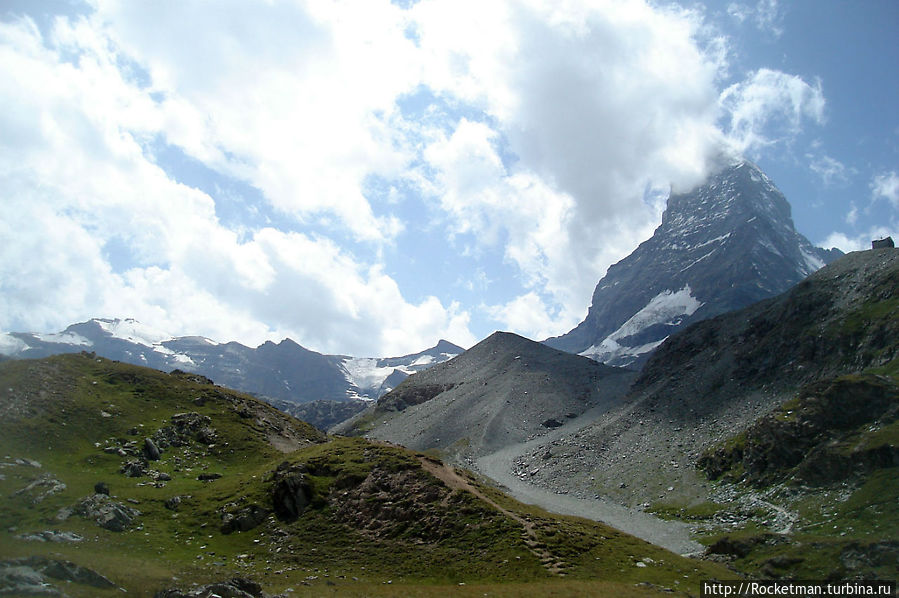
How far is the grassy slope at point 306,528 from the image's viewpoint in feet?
128

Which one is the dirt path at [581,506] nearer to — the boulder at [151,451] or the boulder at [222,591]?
the boulder at [222,591]

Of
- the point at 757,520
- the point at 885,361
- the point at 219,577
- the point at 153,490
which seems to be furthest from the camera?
the point at 885,361

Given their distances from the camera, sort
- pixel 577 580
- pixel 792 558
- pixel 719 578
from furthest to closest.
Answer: pixel 792 558, pixel 719 578, pixel 577 580

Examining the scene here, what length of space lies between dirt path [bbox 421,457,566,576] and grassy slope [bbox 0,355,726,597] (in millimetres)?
630

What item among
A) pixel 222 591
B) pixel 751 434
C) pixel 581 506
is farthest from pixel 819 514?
pixel 222 591

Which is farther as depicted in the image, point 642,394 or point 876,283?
point 642,394

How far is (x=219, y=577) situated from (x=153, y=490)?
93.7 ft

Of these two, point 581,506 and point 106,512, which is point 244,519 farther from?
point 581,506

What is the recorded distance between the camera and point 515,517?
49.6 m

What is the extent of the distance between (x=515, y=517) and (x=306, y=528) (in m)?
20.5

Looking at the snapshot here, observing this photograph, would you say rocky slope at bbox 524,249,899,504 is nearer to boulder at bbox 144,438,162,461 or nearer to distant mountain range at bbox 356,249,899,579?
distant mountain range at bbox 356,249,899,579

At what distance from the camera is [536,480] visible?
119 metres

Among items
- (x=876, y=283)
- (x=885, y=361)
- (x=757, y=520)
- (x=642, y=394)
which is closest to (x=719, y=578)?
(x=757, y=520)

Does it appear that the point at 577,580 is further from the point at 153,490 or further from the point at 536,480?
the point at 536,480
